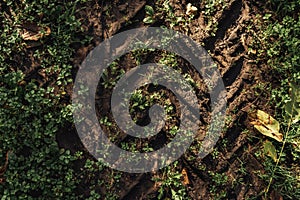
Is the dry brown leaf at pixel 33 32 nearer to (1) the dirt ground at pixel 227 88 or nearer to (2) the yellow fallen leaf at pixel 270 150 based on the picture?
(1) the dirt ground at pixel 227 88

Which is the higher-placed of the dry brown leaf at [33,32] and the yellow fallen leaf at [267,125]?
the dry brown leaf at [33,32]

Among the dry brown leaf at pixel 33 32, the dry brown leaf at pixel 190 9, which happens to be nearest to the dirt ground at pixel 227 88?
the dry brown leaf at pixel 190 9

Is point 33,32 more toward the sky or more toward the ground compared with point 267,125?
more toward the sky

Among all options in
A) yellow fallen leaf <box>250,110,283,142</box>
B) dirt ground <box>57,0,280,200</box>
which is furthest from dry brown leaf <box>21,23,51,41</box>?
yellow fallen leaf <box>250,110,283,142</box>

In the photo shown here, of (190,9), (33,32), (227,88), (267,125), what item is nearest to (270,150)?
(267,125)

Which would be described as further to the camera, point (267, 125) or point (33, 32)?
point (267, 125)

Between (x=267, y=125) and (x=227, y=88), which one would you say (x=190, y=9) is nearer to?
(x=227, y=88)

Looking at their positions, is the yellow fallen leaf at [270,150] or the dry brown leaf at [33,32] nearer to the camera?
the dry brown leaf at [33,32]

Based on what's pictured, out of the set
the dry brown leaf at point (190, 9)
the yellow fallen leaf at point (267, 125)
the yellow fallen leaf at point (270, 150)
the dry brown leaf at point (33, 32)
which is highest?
the dry brown leaf at point (190, 9)
